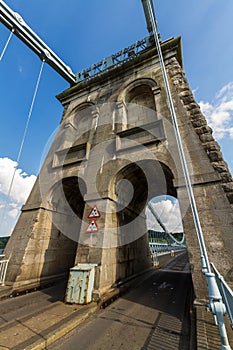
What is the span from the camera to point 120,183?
6527 millimetres

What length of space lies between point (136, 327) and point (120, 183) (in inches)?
167

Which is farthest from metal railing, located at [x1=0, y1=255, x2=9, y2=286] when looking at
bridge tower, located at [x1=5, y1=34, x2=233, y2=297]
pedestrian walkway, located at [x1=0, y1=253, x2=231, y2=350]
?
pedestrian walkway, located at [x1=0, y1=253, x2=231, y2=350]

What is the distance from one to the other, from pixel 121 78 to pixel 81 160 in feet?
17.3

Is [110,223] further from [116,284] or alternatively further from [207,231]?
[207,231]

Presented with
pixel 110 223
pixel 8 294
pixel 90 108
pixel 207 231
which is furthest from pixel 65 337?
pixel 90 108

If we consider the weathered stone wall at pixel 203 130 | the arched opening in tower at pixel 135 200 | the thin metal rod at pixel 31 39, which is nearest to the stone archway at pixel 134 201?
the arched opening in tower at pixel 135 200

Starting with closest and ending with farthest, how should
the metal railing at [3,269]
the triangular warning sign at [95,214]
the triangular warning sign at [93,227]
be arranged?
1. the triangular warning sign at [93,227]
2. the triangular warning sign at [95,214]
3. the metal railing at [3,269]

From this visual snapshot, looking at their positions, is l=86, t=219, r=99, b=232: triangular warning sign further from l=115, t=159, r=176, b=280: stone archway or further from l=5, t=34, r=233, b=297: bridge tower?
l=115, t=159, r=176, b=280: stone archway

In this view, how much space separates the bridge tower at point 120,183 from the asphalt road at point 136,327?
785 millimetres

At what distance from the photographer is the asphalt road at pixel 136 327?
2713 mm

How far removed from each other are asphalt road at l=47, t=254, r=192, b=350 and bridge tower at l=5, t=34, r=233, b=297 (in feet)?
2.58

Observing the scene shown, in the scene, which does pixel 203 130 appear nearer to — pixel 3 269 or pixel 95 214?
pixel 95 214

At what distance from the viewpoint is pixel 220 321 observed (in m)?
1.84

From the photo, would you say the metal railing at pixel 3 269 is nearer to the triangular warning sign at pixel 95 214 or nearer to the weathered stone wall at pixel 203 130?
the triangular warning sign at pixel 95 214
